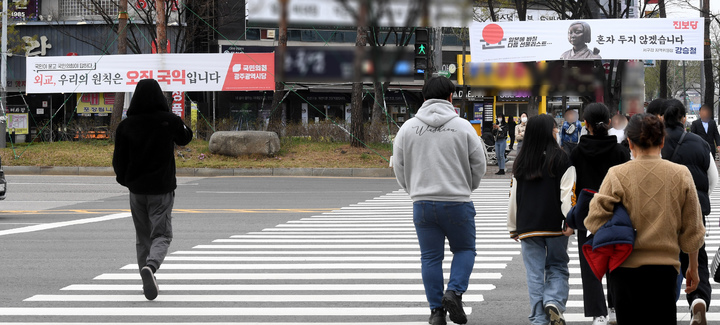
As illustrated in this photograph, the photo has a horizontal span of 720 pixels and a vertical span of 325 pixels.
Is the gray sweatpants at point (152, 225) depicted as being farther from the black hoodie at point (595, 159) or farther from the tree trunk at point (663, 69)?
the tree trunk at point (663, 69)

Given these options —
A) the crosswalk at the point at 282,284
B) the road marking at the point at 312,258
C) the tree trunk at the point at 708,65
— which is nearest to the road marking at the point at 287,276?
the crosswalk at the point at 282,284

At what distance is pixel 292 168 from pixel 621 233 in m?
19.5

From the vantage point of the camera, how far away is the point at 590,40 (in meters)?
25.2

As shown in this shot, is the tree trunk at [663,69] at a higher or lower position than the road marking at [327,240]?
higher

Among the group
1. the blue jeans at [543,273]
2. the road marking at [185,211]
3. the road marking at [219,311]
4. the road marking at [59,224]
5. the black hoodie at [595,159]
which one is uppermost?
the black hoodie at [595,159]

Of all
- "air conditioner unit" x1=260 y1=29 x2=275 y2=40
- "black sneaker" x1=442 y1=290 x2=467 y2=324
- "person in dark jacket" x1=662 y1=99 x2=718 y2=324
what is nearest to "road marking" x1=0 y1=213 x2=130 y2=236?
"black sneaker" x1=442 y1=290 x2=467 y2=324

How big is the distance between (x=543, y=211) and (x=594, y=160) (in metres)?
0.48

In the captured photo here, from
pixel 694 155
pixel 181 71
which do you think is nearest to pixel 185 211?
pixel 694 155

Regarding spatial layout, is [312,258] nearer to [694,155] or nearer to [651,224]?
[694,155]

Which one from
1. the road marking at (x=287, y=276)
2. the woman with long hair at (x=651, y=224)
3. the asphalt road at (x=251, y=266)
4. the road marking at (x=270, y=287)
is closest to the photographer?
the woman with long hair at (x=651, y=224)

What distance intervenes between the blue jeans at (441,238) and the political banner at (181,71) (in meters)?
20.3

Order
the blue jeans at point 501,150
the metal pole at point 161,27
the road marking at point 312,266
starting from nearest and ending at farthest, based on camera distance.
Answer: the road marking at point 312,266 < the blue jeans at point 501,150 < the metal pole at point 161,27

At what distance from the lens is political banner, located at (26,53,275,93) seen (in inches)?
1003

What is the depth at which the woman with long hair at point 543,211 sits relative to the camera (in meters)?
5.53
